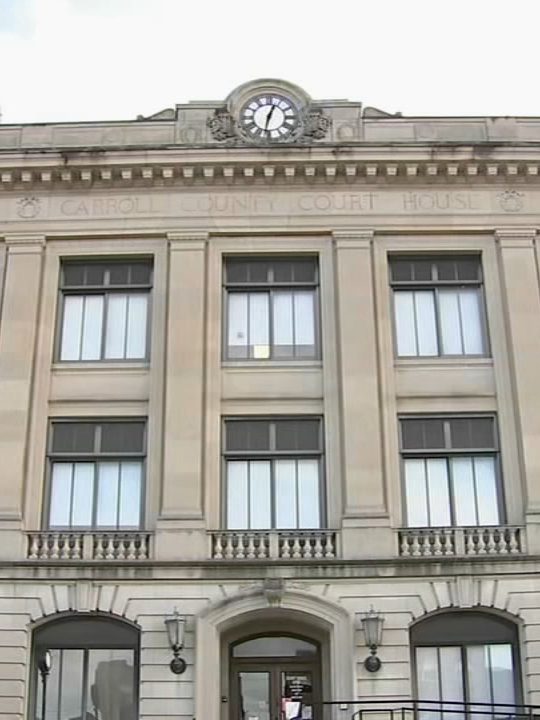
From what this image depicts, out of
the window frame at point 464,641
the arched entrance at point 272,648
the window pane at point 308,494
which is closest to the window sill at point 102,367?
the window pane at point 308,494

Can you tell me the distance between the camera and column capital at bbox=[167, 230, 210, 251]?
66.1 ft

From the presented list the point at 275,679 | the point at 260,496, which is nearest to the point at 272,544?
the point at 260,496

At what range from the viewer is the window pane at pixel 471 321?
65.3 ft

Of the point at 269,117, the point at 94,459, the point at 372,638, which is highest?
the point at 269,117

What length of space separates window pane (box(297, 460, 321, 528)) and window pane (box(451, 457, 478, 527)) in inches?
100

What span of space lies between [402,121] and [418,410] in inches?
→ 244

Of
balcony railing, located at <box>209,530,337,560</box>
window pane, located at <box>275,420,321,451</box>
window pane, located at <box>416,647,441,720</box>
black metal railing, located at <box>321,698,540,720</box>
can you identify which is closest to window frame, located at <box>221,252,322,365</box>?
window pane, located at <box>275,420,321,451</box>

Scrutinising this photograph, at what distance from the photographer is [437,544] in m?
17.9

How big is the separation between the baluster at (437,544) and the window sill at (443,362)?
3.30 m

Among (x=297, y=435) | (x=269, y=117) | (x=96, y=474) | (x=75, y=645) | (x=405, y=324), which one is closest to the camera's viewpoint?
(x=75, y=645)

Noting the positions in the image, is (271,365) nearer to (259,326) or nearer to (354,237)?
A: (259,326)

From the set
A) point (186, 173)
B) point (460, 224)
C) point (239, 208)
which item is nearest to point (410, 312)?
point (460, 224)

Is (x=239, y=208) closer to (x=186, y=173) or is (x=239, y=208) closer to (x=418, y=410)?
(x=186, y=173)

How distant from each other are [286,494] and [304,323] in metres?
3.54
